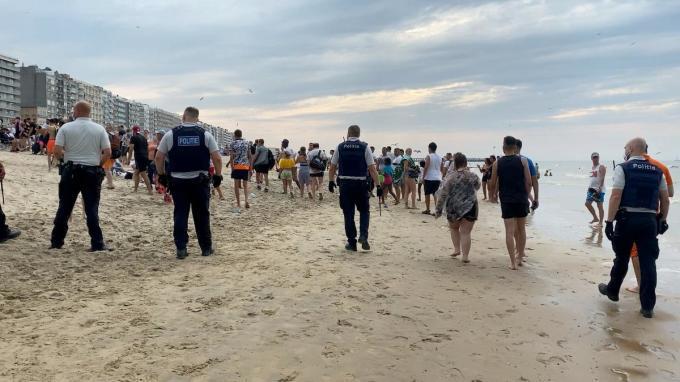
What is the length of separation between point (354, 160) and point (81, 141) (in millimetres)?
3663

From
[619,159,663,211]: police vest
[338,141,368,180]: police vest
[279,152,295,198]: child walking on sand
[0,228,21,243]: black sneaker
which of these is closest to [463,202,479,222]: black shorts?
[338,141,368,180]: police vest

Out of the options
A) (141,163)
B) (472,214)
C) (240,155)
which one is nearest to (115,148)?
(141,163)

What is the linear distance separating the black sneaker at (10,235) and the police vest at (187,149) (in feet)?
7.49

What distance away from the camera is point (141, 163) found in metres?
11.0

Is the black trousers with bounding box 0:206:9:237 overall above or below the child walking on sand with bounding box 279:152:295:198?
below

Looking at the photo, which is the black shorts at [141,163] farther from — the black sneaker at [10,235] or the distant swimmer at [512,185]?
the distant swimmer at [512,185]

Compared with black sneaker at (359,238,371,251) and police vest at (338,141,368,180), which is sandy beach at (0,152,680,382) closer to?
black sneaker at (359,238,371,251)

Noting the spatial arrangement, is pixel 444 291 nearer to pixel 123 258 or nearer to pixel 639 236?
pixel 639 236

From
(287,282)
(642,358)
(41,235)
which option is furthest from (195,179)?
(642,358)

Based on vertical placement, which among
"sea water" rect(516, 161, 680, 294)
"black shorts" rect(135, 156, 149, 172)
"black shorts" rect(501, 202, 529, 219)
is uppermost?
"black shorts" rect(135, 156, 149, 172)

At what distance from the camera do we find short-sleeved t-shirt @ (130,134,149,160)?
10672 mm

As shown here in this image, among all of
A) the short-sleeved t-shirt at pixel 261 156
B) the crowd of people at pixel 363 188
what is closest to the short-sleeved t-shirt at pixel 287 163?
the short-sleeved t-shirt at pixel 261 156

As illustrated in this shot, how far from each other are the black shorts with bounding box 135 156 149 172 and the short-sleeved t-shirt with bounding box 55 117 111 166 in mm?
5347

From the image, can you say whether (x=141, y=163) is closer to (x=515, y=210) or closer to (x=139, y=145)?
(x=139, y=145)
